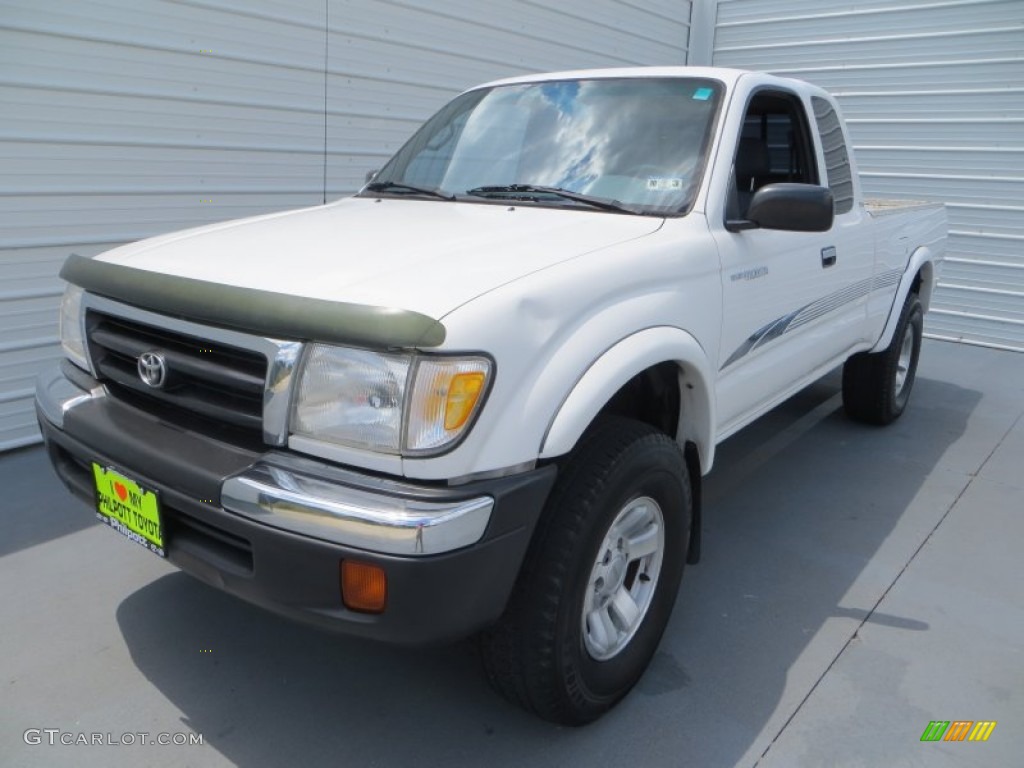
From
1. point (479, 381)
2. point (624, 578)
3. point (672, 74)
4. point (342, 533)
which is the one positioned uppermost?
point (672, 74)

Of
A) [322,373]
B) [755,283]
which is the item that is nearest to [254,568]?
[322,373]

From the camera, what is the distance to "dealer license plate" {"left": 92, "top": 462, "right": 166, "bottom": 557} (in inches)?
80.1

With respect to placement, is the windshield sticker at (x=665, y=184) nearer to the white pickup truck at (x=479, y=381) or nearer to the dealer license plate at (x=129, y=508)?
the white pickup truck at (x=479, y=381)

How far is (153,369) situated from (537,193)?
140cm

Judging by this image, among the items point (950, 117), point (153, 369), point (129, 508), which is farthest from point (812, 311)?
point (950, 117)

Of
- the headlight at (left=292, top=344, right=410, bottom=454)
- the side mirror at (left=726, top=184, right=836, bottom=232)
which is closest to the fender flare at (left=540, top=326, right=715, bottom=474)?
the headlight at (left=292, top=344, right=410, bottom=454)

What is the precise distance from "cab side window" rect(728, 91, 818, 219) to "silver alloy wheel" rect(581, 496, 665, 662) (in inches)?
56.2

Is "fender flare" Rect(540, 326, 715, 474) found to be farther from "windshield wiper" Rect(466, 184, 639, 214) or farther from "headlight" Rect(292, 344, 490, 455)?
"windshield wiper" Rect(466, 184, 639, 214)

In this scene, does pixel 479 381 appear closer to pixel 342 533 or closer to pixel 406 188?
pixel 342 533

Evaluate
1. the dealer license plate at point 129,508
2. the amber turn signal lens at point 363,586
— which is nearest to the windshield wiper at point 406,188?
the dealer license plate at point 129,508

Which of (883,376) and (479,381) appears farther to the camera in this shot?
(883,376)

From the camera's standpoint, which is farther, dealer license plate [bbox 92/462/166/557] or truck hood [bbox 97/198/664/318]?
dealer license plate [bbox 92/462/166/557]

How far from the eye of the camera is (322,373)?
1.83 metres

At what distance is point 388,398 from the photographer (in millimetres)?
1790
